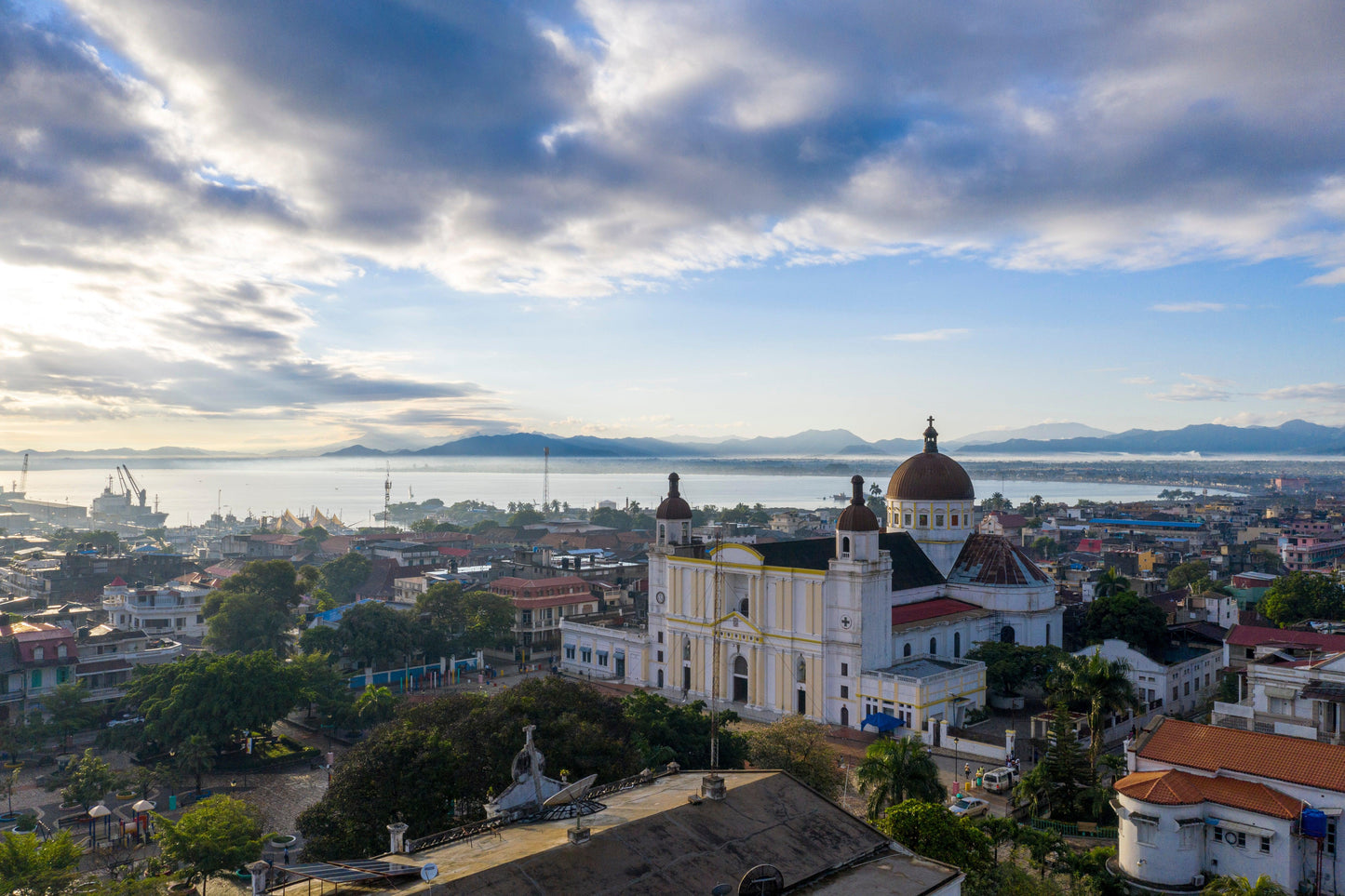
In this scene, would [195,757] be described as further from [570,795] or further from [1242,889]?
[1242,889]

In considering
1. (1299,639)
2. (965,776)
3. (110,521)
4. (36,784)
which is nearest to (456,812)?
(965,776)

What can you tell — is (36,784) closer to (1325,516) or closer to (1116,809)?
(1116,809)

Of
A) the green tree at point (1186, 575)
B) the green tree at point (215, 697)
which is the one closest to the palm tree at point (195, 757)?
the green tree at point (215, 697)

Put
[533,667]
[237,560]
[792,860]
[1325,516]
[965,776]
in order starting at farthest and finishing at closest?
[1325,516] → [237,560] → [533,667] → [965,776] → [792,860]

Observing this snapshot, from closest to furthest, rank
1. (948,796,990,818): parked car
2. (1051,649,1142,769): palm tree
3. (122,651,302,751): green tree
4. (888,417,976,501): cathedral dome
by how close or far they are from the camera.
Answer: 1. (948,796,990,818): parked car
2. (1051,649,1142,769): palm tree
3. (122,651,302,751): green tree
4. (888,417,976,501): cathedral dome

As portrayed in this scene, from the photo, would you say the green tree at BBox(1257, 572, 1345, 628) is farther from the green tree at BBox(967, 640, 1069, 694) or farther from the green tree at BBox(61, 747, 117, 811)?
the green tree at BBox(61, 747, 117, 811)

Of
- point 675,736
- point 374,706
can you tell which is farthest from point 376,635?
point 675,736

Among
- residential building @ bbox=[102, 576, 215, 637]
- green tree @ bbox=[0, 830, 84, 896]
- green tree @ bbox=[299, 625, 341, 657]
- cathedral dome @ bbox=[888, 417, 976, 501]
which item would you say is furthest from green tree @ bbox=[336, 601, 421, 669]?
cathedral dome @ bbox=[888, 417, 976, 501]
